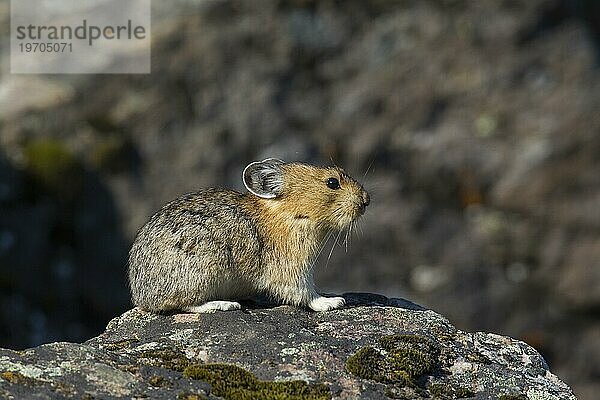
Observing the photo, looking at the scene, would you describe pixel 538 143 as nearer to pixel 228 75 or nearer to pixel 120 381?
pixel 228 75

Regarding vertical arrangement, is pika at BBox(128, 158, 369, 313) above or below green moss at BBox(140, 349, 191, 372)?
above

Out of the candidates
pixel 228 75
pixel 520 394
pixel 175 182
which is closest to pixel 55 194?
pixel 175 182

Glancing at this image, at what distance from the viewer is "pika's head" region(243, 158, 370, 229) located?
11445 mm

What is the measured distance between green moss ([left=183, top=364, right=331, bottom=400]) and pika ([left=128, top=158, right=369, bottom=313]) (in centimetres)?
215

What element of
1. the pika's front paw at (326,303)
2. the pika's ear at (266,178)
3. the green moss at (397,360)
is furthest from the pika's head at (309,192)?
the green moss at (397,360)

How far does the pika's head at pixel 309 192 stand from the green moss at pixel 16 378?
13.9 feet

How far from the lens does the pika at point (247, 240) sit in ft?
35.3

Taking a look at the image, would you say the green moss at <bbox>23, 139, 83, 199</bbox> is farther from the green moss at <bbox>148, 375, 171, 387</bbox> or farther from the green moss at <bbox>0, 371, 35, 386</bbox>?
the green moss at <bbox>0, 371, 35, 386</bbox>

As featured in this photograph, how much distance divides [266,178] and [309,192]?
53 centimetres

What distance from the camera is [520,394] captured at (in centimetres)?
888

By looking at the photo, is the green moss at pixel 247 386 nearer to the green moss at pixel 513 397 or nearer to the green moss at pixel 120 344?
the green moss at pixel 120 344

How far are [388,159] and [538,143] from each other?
10.3ft

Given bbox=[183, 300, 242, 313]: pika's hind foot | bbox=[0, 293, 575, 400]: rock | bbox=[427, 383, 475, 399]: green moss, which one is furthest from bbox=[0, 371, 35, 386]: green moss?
bbox=[427, 383, 475, 399]: green moss

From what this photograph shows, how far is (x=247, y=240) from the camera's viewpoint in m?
11.2
